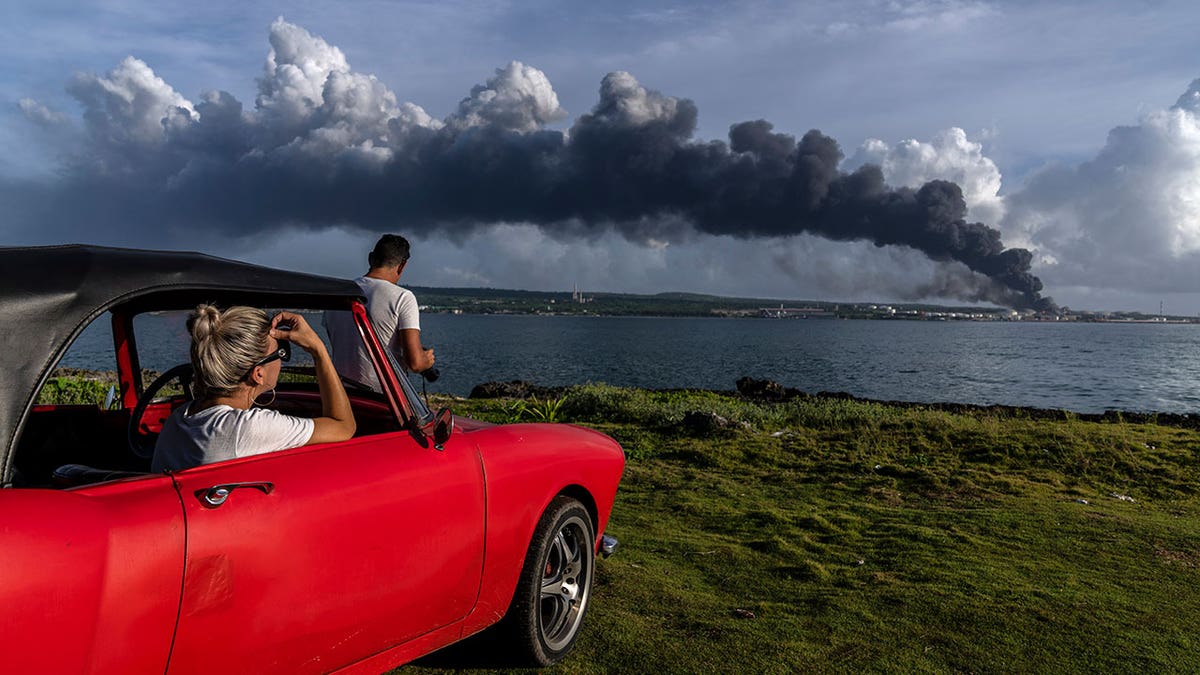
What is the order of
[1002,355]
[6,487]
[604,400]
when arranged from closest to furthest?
[6,487]
[604,400]
[1002,355]

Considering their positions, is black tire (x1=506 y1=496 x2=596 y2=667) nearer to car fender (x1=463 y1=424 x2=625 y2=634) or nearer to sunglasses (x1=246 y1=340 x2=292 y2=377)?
car fender (x1=463 y1=424 x2=625 y2=634)

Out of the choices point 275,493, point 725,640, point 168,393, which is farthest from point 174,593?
point 725,640

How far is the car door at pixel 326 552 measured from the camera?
2652mm

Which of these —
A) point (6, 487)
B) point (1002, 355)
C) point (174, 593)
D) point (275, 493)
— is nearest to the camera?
point (6, 487)

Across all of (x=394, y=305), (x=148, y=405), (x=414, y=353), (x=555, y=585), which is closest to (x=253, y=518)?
(x=148, y=405)

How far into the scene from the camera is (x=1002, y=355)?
334 feet

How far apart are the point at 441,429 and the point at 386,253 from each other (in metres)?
2.57

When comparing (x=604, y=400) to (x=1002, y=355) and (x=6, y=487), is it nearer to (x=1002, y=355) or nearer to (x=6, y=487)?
(x=6, y=487)

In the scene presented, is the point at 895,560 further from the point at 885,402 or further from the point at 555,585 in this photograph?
the point at 885,402

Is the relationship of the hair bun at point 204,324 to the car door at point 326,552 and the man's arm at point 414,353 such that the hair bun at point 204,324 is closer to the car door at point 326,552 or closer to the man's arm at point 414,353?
the car door at point 326,552

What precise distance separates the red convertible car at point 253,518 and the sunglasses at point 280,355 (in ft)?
0.66

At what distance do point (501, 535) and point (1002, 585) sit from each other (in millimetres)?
3894

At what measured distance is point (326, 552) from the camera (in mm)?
3000

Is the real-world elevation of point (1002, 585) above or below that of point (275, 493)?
below
